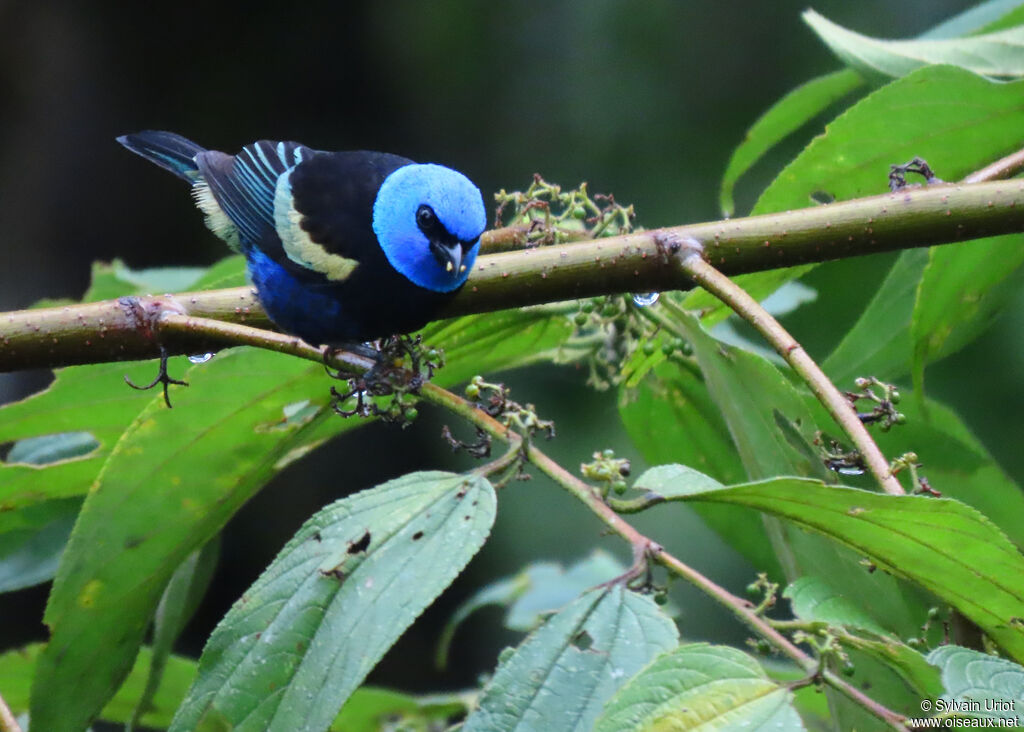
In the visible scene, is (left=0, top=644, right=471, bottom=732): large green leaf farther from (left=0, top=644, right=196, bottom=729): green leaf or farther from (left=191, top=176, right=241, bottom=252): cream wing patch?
(left=191, top=176, right=241, bottom=252): cream wing patch

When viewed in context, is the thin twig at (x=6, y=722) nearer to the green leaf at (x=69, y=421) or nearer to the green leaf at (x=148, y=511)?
the green leaf at (x=148, y=511)

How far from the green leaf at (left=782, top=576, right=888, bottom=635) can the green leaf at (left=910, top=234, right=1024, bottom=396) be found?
1.85 feet

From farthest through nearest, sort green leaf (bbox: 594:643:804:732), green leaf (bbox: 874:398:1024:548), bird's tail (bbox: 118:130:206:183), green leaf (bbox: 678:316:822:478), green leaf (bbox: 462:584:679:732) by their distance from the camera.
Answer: bird's tail (bbox: 118:130:206:183)
green leaf (bbox: 874:398:1024:548)
green leaf (bbox: 678:316:822:478)
green leaf (bbox: 462:584:679:732)
green leaf (bbox: 594:643:804:732)

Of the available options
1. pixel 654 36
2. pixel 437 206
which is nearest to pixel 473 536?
pixel 437 206

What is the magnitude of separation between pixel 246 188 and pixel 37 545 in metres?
0.95

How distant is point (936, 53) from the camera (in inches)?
80.7

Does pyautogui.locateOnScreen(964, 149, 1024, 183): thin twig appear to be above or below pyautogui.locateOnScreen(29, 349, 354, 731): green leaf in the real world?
above

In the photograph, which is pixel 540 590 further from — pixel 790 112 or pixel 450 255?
pixel 790 112

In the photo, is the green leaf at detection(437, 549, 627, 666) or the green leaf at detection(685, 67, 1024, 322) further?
the green leaf at detection(437, 549, 627, 666)

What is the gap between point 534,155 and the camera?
621cm

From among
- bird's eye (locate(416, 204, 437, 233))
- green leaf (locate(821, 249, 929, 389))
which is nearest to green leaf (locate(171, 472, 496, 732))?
bird's eye (locate(416, 204, 437, 233))

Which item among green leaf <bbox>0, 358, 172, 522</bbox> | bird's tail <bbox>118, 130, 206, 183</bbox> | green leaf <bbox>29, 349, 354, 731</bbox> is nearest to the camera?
green leaf <bbox>29, 349, 354, 731</bbox>

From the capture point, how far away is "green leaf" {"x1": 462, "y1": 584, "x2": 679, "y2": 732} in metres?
1.25

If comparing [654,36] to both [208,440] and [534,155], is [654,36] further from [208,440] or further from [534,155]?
[208,440]
